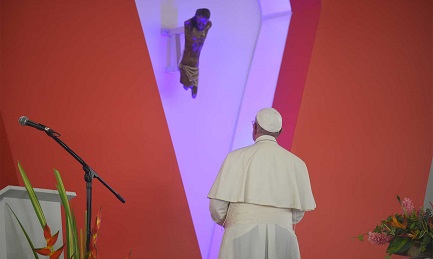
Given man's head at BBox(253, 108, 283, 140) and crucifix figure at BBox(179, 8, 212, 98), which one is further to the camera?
crucifix figure at BBox(179, 8, 212, 98)

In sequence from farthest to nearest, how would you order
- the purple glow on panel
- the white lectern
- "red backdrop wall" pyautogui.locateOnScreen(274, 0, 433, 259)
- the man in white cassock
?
"red backdrop wall" pyautogui.locateOnScreen(274, 0, 433, 259)
the purple glow on panel
the man in white cassock
the white lectern

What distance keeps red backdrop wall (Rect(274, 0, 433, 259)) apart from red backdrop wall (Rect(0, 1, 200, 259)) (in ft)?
4.25

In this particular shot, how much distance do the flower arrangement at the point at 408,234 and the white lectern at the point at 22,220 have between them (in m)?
1.67

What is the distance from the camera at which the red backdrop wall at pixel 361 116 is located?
590cm

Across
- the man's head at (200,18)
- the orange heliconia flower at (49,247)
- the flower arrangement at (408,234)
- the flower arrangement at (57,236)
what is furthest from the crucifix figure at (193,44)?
the flower arrangement at (408,234)

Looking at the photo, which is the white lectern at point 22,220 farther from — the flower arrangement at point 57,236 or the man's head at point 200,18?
the man's head at point 200,18

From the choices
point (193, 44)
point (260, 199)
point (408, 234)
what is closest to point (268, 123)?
point (260, 199)

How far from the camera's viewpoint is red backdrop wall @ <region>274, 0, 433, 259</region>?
19.4 ft

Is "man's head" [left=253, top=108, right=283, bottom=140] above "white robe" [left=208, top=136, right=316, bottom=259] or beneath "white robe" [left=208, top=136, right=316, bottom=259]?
above

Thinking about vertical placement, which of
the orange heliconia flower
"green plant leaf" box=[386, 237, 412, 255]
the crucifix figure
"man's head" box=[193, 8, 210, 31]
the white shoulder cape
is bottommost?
the orange heliconia flower

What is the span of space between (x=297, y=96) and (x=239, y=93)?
20.0 inches

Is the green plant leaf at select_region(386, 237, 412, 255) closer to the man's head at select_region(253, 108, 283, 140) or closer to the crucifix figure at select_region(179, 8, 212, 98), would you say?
the man's head at select_region(253, 108, 283, 140)

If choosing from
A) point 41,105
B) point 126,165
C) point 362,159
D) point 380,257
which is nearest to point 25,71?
point 41,105

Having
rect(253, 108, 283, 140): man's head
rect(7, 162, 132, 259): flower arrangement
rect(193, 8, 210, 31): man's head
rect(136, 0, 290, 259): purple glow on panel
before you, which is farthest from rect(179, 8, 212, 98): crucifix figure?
rect(7, 162, 132, 259): flower arrangement
